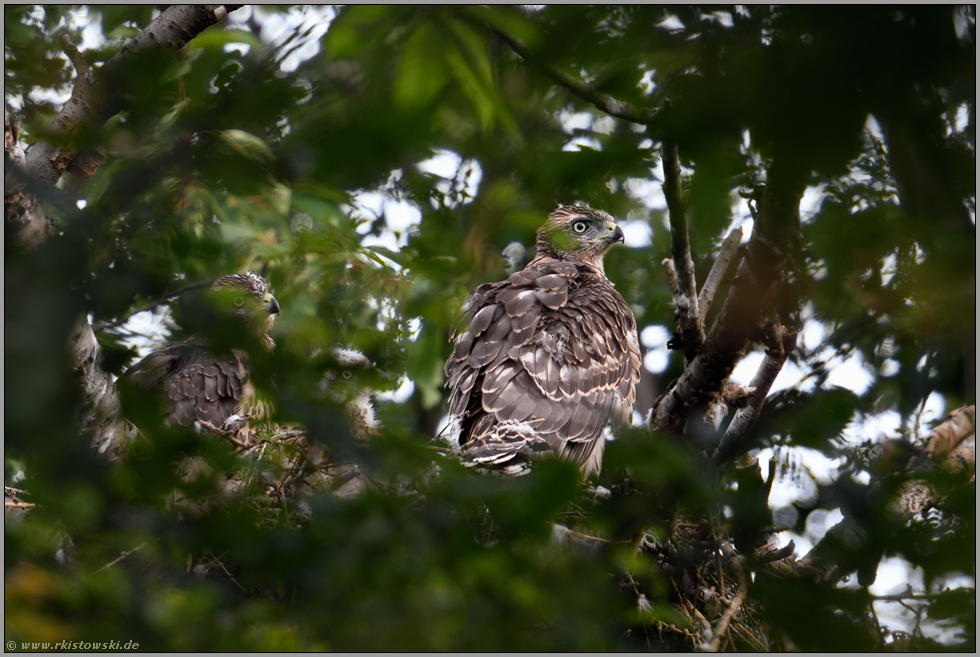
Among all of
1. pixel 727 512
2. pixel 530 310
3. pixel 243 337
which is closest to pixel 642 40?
pixel 243 337

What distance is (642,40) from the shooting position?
3.59ft

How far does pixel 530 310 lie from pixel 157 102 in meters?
4.37

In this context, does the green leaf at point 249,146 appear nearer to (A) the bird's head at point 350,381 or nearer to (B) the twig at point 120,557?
(A) the bird's head at point 350,381

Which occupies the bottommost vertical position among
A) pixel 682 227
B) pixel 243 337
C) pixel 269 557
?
pixel 269 557

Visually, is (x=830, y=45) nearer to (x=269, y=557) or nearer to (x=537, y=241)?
(x=269, y=557)

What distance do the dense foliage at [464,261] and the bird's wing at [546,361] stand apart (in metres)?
2.98

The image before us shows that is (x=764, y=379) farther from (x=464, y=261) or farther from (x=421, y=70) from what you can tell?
(x=421, y=70)

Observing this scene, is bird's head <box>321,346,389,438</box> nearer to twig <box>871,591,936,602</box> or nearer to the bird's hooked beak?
twig <box>871,591,936,602</box>

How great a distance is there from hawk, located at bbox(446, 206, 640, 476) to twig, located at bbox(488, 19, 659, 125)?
117 inches

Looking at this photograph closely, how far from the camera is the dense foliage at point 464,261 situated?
1.02 meters

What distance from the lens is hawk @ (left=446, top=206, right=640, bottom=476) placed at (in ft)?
15.4

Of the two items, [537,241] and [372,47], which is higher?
[537,241]

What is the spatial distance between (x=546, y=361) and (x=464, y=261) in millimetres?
3494

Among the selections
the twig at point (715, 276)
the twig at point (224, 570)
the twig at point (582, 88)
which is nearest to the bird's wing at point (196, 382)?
the twig at point (224, 570)
